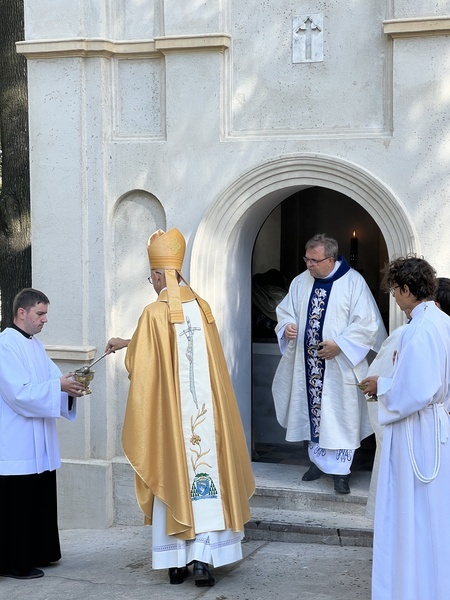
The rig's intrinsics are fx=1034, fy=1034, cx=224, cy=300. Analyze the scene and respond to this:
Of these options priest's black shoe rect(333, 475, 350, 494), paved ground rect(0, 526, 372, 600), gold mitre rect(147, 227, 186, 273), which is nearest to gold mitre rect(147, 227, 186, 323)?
gold mitre rect(147, 227, 186, 273)

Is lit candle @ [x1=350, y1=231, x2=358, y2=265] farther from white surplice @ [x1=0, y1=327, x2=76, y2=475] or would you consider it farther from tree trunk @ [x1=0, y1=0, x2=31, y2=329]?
white surplice @ [x1=0, y1=327, x2=76, y2=475]

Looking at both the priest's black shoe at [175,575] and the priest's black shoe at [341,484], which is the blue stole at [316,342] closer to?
the priest's black shoe at [341,484]

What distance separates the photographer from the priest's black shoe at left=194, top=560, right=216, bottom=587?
6.35 m

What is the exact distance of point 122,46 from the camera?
26.8 feet

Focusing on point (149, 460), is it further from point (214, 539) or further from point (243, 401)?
point (243, 401)

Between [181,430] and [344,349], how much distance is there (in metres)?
1.68

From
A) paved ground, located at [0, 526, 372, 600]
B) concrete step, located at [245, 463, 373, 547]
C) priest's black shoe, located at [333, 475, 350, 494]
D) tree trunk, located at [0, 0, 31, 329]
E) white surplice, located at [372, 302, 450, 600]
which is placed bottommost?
paved ground, located at [0, 526, 372, 600]

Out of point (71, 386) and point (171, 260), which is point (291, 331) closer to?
point (171, 260)

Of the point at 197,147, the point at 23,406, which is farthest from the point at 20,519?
the point at 197,147

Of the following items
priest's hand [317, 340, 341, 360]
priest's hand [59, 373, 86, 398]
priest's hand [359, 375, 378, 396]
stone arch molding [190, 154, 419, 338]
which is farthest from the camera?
priest's hand [317, 340, 341, 360]

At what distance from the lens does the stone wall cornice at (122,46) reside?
25.7 ft

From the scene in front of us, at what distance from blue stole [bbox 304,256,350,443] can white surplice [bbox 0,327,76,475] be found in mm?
2054

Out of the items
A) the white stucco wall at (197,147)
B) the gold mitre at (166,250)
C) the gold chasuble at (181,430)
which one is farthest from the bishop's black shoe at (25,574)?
the gold mitre at (166,250)

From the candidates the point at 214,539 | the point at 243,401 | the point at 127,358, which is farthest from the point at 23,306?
the point at 243,401
